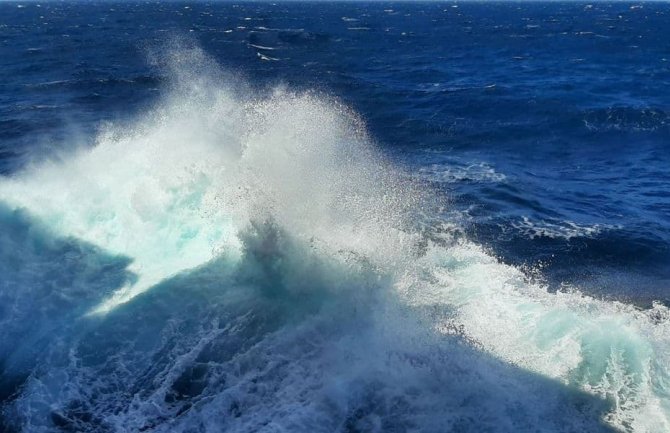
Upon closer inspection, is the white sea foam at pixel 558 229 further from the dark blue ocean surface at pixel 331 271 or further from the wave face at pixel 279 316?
the wave face at pixel 279 316

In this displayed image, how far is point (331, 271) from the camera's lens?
51.8 ft

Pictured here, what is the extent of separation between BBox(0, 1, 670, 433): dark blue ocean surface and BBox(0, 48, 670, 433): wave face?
69 millimetres

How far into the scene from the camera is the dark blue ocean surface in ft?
39.4

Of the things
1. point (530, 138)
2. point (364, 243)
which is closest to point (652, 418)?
point (364, 243)

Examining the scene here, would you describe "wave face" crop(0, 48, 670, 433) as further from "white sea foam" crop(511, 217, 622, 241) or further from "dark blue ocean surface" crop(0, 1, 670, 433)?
"white sea foam" crop(511, 217, 622, 241)

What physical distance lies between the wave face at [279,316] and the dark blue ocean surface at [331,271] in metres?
0.07

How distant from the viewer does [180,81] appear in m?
47.9

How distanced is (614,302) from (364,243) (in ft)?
27.2

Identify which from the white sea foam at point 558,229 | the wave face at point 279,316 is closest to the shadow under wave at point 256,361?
the wave face at point 279,316

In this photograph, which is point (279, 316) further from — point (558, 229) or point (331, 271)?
point (558, 229)

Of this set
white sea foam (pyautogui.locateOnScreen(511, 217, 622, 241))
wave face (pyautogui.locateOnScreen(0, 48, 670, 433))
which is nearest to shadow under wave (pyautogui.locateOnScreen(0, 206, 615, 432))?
wave face (pyautogui.locateOnScreen(0, 48, 670, 433))

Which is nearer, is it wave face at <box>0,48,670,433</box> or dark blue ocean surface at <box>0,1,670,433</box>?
wave face at <box>0,48,670,433</box>

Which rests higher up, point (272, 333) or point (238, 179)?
point (238, 179)

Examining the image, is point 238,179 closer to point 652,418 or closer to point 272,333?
point 272,333
